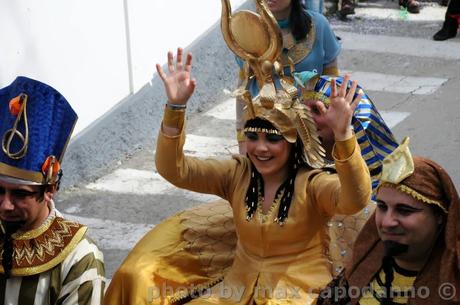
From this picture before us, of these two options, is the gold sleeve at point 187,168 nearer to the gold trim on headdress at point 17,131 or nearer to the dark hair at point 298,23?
the gold trim on headdress at point 17,131

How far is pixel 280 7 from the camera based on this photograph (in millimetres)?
6262

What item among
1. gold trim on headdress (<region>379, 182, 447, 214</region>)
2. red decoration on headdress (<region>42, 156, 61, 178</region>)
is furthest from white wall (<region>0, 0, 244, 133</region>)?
gold trim on headdress (<region>379, 182, 447, 214</region>)

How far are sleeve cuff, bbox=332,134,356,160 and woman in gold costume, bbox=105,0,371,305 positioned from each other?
0.71ft

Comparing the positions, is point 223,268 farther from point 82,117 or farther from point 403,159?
point 82,117

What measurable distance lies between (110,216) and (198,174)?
2.41 meters

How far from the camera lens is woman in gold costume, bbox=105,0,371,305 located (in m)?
4.77

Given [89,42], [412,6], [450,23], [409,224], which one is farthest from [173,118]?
[412,6]

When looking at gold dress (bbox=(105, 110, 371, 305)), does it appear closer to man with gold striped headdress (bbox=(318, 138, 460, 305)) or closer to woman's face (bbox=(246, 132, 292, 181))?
woman's face (bbox=(246, 132, 292, 181))

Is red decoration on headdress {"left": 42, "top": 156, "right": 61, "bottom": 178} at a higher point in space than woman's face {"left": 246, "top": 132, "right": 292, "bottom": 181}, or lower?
higher

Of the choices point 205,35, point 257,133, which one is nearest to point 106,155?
point 205,35

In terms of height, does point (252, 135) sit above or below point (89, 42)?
above

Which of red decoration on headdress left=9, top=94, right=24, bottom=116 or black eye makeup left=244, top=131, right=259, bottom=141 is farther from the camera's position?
black eye makeup left=244, top=131, right=259, bottom=141

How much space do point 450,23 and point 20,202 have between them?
Result: 7622 mm

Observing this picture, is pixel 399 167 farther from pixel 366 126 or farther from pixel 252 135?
pixel 366 126
